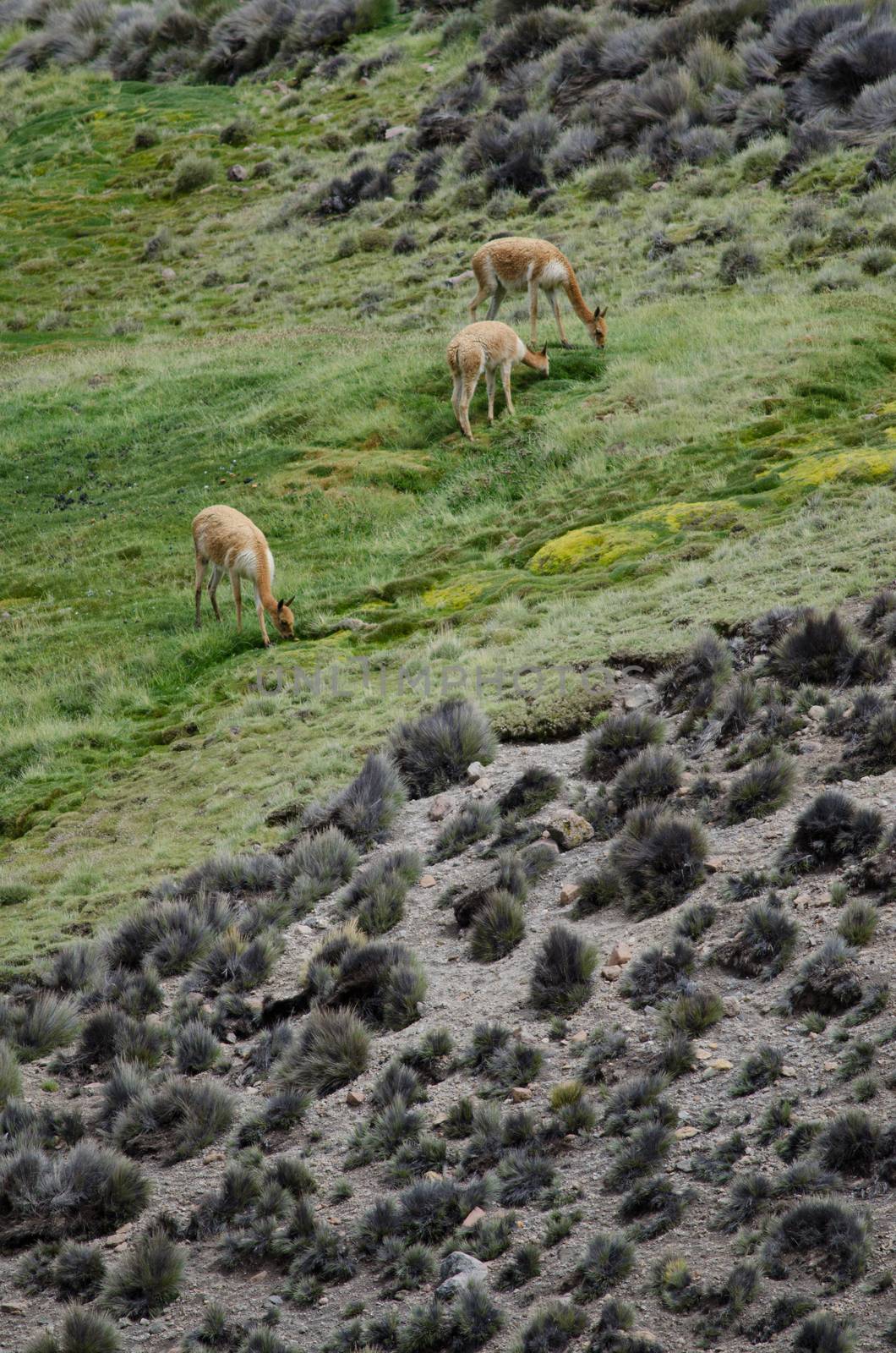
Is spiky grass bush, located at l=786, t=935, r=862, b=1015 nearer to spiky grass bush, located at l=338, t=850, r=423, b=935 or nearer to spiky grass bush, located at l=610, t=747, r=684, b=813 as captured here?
spiky grass bush, located at l=610, t=747, r=684, b=813

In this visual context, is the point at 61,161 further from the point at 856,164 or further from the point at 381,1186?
the point at 381,1186

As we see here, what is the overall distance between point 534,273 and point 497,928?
16829 millimetres

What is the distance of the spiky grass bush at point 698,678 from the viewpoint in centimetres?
1051

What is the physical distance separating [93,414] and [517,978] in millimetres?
20743

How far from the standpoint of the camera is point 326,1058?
781 centimetres

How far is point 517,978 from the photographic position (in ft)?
26.5

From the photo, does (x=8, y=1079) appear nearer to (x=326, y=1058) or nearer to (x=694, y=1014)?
(x=326, y=1058)

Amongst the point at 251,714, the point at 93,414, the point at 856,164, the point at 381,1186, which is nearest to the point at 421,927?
the point at 381,1186

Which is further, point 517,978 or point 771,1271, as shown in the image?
point 517,978

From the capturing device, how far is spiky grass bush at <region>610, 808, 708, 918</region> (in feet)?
27.1

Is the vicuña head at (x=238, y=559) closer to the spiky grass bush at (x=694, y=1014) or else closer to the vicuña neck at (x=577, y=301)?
the vicuña neck at (x=577, y=301)

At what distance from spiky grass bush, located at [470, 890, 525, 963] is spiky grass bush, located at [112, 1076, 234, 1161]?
73.6 inches

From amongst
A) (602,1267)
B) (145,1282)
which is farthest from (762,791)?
(145,1282)

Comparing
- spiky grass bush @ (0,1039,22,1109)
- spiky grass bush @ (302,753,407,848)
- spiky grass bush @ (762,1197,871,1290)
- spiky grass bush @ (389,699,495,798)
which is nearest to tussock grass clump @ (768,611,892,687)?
spiky grass bush @ (389,699,495,798)
